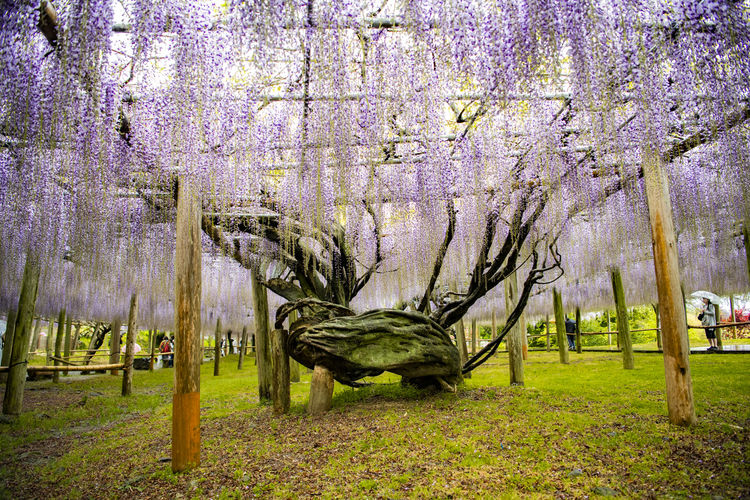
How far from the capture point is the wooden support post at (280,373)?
15.6 feet

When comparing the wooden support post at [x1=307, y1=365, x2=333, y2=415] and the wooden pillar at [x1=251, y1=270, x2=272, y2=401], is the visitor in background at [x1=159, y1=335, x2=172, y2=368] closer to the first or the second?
the wooden pillar at [x1=251, y1=270, x2=272, y2=401]

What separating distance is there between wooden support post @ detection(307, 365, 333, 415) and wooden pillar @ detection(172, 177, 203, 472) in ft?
5.01

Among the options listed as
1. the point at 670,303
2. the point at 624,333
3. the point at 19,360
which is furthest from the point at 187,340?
the point at 624,333

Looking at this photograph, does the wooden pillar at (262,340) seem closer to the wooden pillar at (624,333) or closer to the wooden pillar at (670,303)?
the wooden pillar at (670,303)

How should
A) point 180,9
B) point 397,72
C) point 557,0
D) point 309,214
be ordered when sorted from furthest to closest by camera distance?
point 309,214 < point 397,72 < point 180,9 < point 557,0

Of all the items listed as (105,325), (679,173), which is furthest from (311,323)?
(105,325)

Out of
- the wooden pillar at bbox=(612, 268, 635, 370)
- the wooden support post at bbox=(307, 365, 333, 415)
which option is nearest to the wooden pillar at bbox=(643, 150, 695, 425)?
the wooden support post at bbox=(307, 365, 333, 415)

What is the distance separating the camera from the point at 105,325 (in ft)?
63.3

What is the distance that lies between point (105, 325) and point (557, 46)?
22.3m

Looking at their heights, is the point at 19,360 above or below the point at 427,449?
above

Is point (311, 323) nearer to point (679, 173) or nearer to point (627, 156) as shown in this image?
point (627, 156)

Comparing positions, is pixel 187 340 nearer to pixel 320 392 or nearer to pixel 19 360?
pixel 320 392

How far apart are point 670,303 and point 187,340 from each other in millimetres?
3917

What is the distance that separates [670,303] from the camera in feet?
11.1
